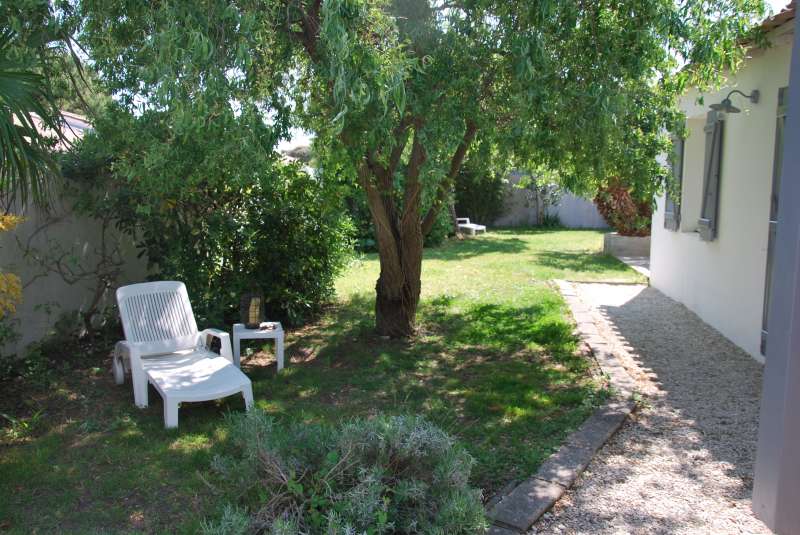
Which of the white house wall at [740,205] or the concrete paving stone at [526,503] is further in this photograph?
the white house wall at [740,205]

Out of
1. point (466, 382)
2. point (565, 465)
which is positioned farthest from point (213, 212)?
point (565, 465)

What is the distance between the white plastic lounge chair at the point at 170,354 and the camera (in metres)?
4.91

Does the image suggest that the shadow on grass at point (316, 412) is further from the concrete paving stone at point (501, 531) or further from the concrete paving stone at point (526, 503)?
the concrete paving stone at point (501, 531)

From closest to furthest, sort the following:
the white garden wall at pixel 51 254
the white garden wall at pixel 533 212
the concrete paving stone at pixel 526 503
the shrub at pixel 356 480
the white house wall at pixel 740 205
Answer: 1. the shrub at pixel 356 480
2. the concrete paving stone at pixel 526 503
3. the white garden wall at pixel 51 254
4. the white house wall at pixel 740 205
5. the white garden wall at pixel 533 212

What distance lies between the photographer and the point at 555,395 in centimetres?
553

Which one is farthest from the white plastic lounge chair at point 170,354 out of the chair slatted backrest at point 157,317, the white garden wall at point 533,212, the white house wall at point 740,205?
the white garden wall at point 533,212

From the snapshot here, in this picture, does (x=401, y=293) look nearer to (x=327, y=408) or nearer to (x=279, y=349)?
(x=279, y=349)

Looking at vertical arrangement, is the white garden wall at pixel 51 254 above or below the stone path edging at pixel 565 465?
Result: above

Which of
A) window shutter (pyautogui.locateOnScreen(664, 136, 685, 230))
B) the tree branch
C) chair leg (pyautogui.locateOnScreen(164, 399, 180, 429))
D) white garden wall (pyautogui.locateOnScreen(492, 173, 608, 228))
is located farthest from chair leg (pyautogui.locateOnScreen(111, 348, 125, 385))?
white garden wall (pyautogui.locateOnScreen(492, 173, 608, 228))

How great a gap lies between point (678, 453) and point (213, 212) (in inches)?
212

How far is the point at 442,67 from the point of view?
4.82 metres

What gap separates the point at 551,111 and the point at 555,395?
245cm

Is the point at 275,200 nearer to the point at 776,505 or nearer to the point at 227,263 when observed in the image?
the point at 227,263

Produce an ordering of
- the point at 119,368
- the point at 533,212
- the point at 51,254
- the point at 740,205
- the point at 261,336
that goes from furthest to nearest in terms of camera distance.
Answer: the point at 533,212, the point at 740,205, the point at 51,254, the point at 261,336, the point at 119,368
